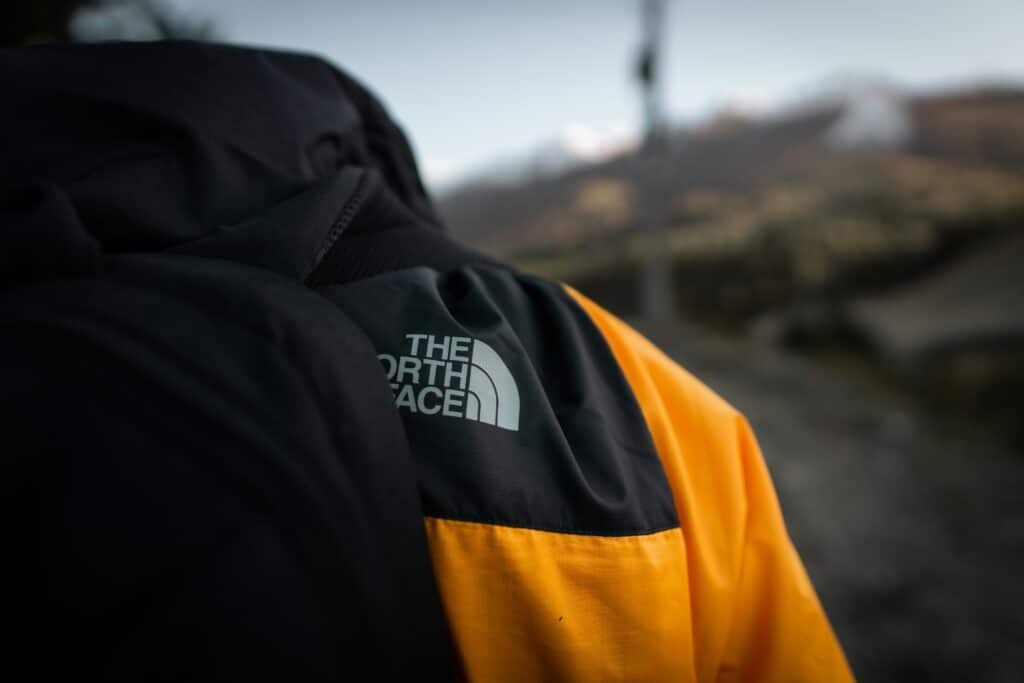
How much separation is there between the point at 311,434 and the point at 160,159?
0.38 meters

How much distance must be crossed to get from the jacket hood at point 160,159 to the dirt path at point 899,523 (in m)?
2.66

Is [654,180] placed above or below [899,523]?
above

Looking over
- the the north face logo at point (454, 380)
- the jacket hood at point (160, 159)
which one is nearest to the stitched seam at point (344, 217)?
the jacket hood at point (160, 159)

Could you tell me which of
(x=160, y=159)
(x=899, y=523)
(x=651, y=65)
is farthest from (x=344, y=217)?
(x=651, y=65)

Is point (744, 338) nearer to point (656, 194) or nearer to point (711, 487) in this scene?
point (656, 194)

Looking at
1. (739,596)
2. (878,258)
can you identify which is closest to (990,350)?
(878,258)

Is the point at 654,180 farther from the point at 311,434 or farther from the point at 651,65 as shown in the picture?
the point at 311,434

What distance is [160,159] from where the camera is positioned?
611 millimetres

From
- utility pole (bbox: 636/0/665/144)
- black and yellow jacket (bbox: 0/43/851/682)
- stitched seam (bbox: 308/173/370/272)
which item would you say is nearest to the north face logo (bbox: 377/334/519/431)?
black and yellow jacket (bbox: 0/43/851/682)

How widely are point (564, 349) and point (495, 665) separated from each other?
343mm

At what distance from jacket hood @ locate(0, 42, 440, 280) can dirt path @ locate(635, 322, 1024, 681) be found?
2663mm

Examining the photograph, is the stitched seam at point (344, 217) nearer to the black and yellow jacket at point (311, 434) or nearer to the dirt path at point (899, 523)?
the black and yellow jacket at point (311, 434)

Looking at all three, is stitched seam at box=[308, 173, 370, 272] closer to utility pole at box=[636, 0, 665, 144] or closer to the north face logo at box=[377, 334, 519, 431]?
the north face logo at box=[377, 334, 519, 431]

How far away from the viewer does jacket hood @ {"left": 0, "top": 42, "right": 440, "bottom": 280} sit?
0.54 meters
